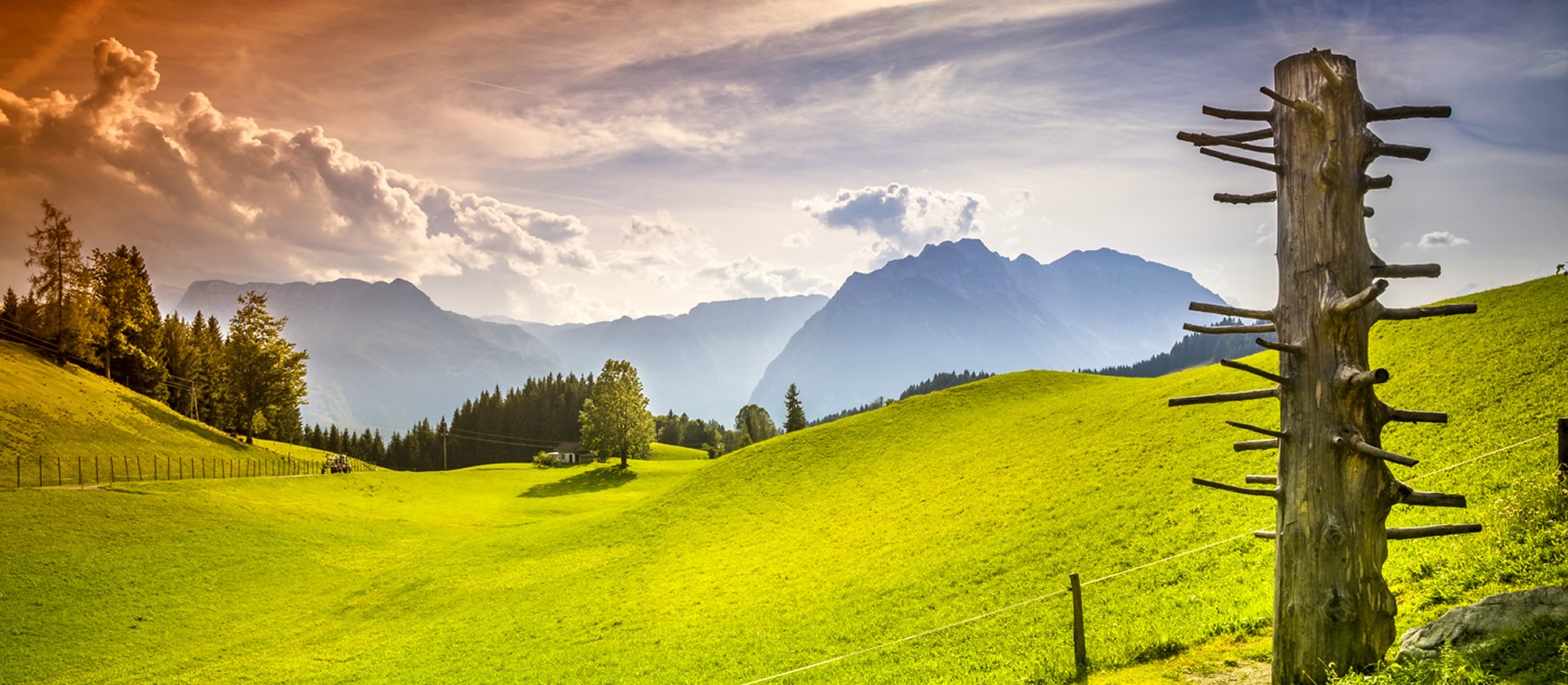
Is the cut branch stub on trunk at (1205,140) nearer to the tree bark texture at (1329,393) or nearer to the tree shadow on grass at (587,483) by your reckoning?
the tree bark texture at (1329,393)

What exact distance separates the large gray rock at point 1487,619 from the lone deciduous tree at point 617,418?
89.9 meters

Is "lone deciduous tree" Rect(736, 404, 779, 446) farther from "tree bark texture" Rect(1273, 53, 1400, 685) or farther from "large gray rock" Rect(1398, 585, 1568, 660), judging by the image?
"tree bark texture" Rect(1273, 53, 1400, 685)

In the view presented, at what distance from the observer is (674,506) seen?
52.2m

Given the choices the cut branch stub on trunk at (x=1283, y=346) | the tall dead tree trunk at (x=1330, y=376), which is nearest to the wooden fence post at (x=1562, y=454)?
the tall dead tree trunk at (x=1330, y=376)

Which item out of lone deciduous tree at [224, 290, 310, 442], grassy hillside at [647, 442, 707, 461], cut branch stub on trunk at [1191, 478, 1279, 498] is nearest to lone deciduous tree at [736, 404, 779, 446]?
grassy hillside at [647, 442, 707, 461]

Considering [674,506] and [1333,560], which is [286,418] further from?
[1333,560]

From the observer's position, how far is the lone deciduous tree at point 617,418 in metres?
94.9

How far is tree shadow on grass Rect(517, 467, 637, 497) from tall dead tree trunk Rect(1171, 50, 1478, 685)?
79.3 metres

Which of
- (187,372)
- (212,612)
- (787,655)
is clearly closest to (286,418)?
(187,372)

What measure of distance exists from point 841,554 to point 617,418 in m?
66.0

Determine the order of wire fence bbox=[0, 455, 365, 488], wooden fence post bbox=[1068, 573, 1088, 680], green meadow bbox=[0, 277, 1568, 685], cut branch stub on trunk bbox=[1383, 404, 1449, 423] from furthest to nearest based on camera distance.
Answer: wire fence bbox=[0, 455, 365, 488], green meadow bbox=[0, 277, 1568, 685], wooden fence post bbox=[1068, 573, 1088, 680], cut branch stub on trunk bbox=[1383, 404, 1449, 423]

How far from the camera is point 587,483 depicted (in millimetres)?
86750

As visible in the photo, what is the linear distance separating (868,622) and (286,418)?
15118 cm

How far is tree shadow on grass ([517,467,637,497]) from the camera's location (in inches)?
3223
